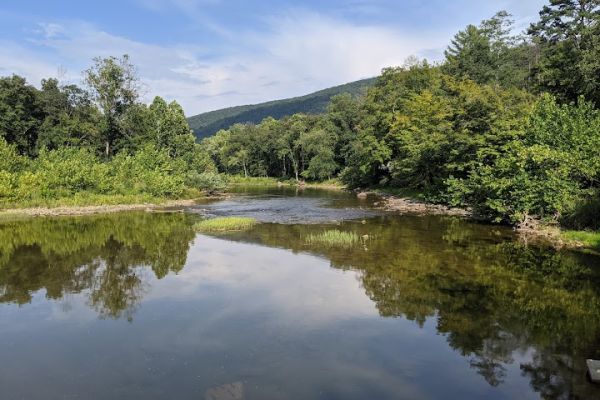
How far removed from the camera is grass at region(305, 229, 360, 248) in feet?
96.1

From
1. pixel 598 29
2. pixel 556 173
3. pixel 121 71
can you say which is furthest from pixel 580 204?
pixel 121 71

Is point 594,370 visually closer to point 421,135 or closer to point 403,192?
point 421,135

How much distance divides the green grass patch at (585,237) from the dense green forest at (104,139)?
152 feet

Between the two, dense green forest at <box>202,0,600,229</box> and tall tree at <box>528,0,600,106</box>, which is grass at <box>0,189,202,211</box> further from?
tall tree at <box>528,0,600,106</box>

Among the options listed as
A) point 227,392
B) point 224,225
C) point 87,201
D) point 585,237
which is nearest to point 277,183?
point 87,201

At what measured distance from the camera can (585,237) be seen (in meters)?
27.2

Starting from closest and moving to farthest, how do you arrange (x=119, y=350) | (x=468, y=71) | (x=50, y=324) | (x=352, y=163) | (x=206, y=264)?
(x=119, y=350) → (x=50, y=324) → (x=206, y=264) → (x=468, y=71) → (x=352, y=163)

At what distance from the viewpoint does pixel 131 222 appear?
41.2m

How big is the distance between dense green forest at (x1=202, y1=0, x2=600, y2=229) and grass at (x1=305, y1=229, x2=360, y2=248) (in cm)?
1160

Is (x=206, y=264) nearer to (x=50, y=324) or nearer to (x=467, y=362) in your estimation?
(x=50, y=324)

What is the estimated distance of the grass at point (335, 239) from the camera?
29.3m

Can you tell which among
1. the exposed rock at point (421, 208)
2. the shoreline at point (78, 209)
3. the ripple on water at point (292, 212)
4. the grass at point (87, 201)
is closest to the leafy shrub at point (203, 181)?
the grass at point (87, 201)

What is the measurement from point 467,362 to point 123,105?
78.1 metres

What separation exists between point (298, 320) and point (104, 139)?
76.5 m
